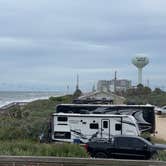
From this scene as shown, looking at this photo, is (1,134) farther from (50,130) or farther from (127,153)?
(127,153)

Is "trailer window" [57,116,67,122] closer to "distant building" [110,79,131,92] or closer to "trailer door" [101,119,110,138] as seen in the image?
"trailer door" [101,119,110,138]

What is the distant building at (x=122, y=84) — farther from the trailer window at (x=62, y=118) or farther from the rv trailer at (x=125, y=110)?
the trailer window at (x=62, y=118)

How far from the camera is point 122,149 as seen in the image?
20.8 m

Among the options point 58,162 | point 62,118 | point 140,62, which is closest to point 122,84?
point 140,62

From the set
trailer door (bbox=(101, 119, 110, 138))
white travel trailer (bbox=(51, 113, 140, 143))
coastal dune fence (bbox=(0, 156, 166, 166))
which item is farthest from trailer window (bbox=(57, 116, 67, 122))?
coastal dune fence (bbox=(0, 156, 166, 166))

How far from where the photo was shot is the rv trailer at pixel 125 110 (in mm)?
34562

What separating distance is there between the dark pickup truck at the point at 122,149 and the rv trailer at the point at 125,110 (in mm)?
13238

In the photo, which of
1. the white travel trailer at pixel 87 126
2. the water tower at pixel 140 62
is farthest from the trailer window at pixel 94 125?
the water tower at pixel 140 62

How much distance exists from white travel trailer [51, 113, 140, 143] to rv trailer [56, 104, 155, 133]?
4908 millimetres

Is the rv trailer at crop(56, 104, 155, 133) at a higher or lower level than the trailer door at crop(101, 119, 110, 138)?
higher

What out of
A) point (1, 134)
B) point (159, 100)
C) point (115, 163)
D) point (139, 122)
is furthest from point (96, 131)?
point (159, 100)

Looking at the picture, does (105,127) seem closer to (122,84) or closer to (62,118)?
(62,118)

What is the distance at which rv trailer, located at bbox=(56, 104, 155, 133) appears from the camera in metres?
34.6

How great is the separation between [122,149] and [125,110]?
49.9ft
